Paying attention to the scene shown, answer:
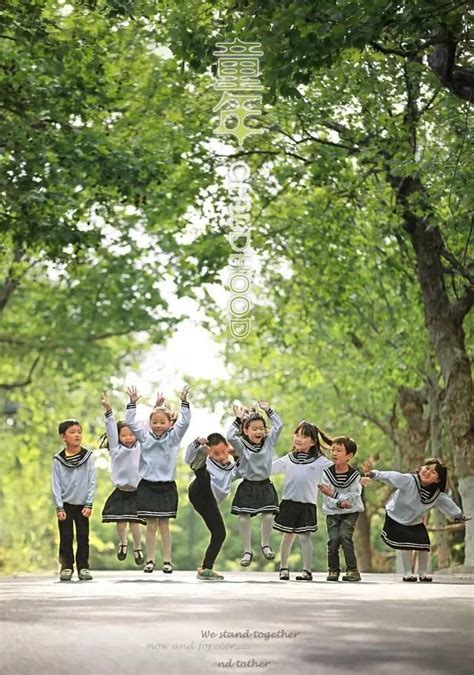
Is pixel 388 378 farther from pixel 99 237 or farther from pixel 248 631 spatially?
pixel 248 631

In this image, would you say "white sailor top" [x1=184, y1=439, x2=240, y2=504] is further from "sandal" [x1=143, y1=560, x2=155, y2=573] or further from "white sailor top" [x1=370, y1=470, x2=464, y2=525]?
"white sailor top" [x1=370, y1=470, x2=464, y2=525]

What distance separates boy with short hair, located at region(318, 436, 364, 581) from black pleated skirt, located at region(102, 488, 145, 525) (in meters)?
1.45

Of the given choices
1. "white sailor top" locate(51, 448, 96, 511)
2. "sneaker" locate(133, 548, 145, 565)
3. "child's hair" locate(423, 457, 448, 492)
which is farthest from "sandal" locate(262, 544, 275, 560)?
"child's hair" locate(423, 457, 448, 492)

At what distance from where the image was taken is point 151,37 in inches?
577

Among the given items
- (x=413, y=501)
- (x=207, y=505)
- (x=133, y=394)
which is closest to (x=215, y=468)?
(x=207, y=505)

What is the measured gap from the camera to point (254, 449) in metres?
10.5

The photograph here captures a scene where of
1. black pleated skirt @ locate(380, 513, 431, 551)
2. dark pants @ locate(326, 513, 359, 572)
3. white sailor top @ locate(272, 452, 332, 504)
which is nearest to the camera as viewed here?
white sailor top @ locate(272, 452, 332, 504)

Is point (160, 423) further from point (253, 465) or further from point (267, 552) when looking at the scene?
point (267, 552)

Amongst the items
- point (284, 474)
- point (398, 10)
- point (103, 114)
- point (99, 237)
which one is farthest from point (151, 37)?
point (284, 474)

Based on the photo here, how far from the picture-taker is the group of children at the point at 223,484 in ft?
34.8

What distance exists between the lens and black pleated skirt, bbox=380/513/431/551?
38.5 feet

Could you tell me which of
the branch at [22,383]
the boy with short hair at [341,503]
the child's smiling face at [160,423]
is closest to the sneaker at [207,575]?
the boy with short hair at [341,503]

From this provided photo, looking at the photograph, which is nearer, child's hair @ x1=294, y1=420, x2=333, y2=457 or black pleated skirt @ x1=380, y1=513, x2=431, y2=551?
child's hair @ x1=294, y1=420, x2=333, y2=457

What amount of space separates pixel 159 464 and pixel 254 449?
31.8 inches
